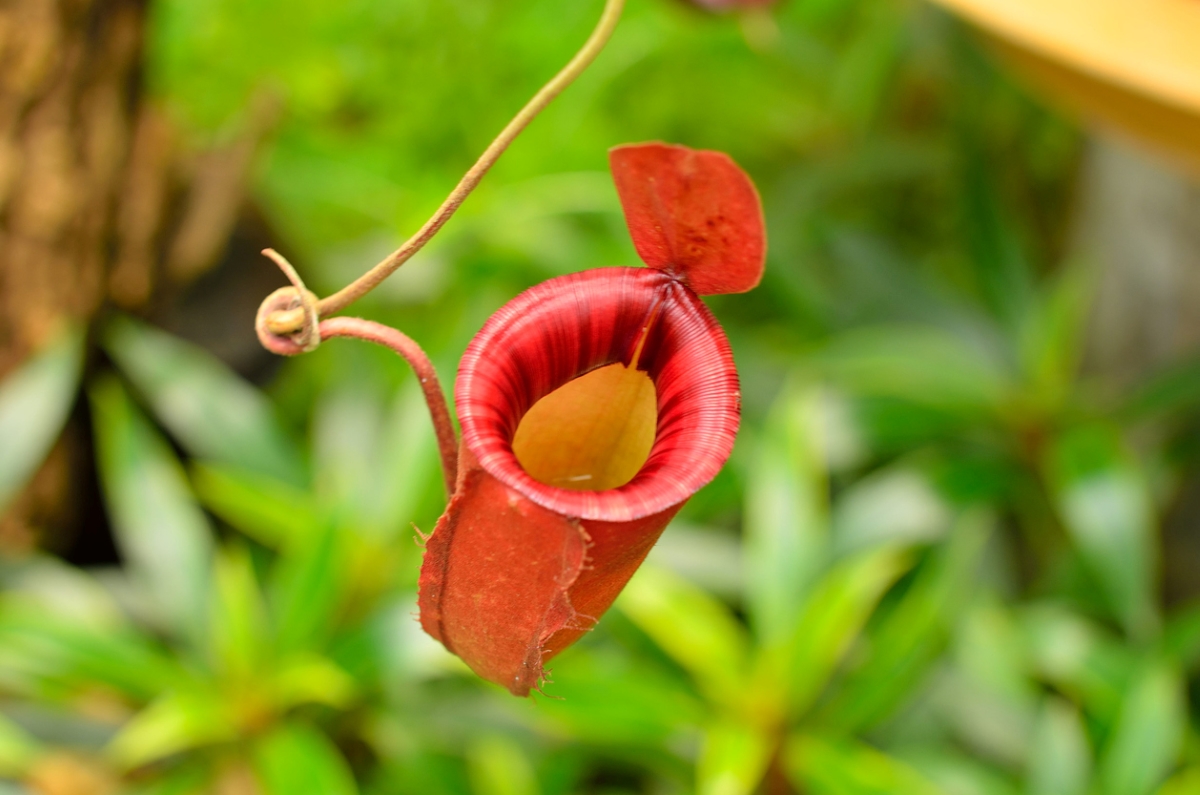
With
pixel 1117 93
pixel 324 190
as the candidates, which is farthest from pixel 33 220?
pixel 1117 93

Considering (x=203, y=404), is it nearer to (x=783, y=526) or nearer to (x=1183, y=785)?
(x=783, y=526)

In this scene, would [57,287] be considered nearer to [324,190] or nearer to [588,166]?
[324,190]

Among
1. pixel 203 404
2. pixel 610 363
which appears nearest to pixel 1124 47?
pixel 610 363

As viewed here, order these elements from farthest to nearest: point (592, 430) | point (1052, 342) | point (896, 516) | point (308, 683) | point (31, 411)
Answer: point (1052, 342) < point (896, 516) < point (31, 411) < point (308, 683) < point (592, 430)

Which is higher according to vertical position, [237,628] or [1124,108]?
[1124,108]

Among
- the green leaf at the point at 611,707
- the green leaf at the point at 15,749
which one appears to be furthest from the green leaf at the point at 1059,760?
the green leaf at the point at 15,749

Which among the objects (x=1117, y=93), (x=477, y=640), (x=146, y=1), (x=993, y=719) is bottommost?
A: (x=993, y=719)

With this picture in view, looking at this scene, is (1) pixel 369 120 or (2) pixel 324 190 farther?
(1) pixel 369 120

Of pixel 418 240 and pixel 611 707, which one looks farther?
pixel 611 707

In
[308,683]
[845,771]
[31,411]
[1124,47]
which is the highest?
[1124,47]
